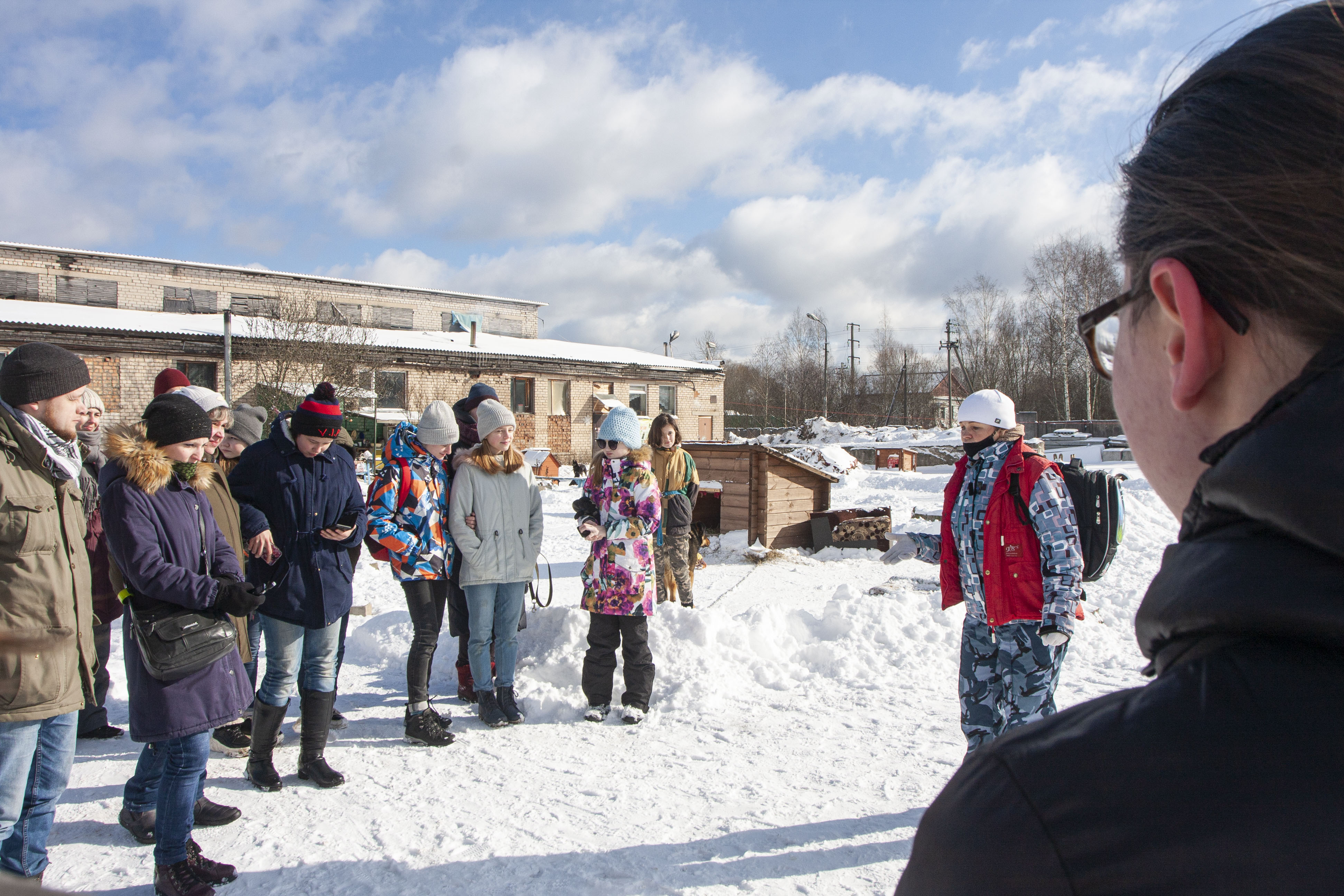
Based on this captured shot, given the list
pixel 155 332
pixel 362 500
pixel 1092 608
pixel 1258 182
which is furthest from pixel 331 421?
pixel 155 332

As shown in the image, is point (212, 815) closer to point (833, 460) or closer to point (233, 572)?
point (233, 572)

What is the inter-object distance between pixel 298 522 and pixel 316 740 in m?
1.18

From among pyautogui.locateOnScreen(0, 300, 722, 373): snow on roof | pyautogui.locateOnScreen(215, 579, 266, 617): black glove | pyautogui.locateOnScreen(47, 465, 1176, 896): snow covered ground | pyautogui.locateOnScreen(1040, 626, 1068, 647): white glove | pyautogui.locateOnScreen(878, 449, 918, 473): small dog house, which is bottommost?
pyautogui.locateOnScreen(47, 465, 1176, 896): snow covered ground

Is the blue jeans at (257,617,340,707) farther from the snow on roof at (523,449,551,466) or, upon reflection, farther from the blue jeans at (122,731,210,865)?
the snow on roof at (523,449,551,466)

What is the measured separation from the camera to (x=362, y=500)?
4371 millimetres

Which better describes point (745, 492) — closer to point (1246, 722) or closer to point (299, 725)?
point (299, 725)

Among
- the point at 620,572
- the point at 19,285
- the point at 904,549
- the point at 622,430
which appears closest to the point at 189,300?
the point at 19,285

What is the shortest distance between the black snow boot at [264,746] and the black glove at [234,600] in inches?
39.9

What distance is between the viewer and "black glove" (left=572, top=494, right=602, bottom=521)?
16.9 ft

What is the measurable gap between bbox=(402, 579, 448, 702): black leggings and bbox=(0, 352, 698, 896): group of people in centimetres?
1

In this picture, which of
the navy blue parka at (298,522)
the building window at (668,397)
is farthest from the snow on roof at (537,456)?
the navy blue parka at (298,522)

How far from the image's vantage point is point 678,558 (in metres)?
7.52

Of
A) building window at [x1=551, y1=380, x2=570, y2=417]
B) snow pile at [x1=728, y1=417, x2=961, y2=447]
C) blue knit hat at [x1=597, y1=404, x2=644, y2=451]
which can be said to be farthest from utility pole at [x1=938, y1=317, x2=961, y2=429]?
blue knit hat at [x1=597, y1=404, x2=644, y2=451]

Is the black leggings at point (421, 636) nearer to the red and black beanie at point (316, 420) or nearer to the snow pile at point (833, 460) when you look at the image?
the red and black beanie at point (316, 420)
